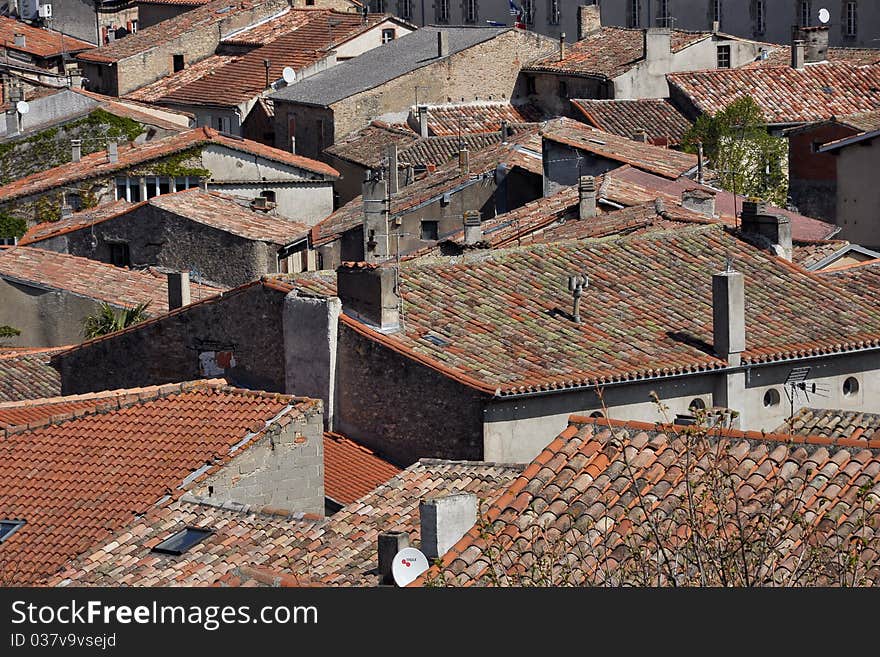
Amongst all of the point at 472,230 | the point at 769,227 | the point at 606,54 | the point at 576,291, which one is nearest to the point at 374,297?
the point at 576,291

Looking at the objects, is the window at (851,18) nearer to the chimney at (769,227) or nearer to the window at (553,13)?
the window at (553,13)

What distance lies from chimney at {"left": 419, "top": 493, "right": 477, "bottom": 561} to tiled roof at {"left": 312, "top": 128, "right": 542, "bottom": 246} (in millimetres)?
24007

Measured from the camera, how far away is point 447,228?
4019 cm

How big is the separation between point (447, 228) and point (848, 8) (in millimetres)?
34494

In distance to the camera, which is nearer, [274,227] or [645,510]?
[645,510]

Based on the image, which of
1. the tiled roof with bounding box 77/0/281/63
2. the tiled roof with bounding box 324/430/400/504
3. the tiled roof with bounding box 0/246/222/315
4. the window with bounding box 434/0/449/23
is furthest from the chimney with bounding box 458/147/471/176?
the window with bounding box 434/0/449/23

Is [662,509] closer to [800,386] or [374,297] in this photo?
[374,297]

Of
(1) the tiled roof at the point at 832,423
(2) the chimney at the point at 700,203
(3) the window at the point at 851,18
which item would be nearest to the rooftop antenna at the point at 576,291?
(1) the tiled roof at the point at 832,423

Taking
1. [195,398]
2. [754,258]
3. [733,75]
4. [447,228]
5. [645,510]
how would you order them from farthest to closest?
[733,75]
[447,228]
[754,258]
[195,398]
[645,510]

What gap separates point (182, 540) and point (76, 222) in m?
24.4

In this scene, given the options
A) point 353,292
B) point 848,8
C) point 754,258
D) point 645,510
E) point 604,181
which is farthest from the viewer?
point 848,8

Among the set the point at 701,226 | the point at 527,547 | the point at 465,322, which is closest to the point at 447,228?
the point at 701,226

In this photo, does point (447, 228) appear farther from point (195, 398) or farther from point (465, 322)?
point (195, 398)

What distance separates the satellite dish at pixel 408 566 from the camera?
1571cm
